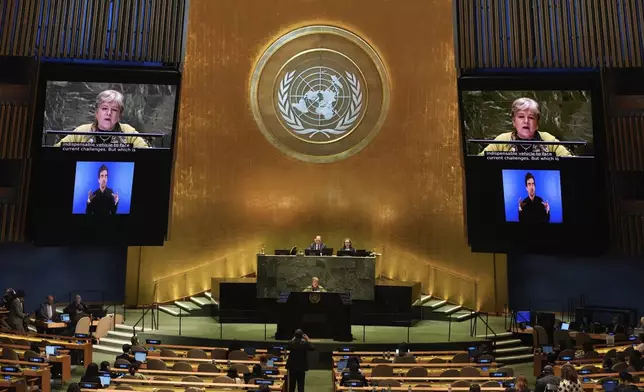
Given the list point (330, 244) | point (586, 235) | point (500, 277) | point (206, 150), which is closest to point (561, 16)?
point (586, 235)

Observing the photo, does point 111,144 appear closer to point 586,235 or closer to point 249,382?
point 249,382

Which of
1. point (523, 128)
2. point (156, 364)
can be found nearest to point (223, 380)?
point (156, 364)

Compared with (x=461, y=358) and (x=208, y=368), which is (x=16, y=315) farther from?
(x=461, y=358)

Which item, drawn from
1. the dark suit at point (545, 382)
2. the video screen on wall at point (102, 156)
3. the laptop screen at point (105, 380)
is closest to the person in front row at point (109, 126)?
the video screen on wall at point (102, 156)

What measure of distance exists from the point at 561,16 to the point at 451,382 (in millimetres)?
9514

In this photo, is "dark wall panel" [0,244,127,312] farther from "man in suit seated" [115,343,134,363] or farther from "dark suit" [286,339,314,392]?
"dark suit" [286,339,314,392]

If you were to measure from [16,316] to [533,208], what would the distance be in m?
10.4

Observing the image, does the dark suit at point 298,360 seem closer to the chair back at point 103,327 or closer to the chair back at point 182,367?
the chair back at point 182,367

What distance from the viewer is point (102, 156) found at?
16.2 m

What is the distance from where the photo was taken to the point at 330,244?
19.4 meters

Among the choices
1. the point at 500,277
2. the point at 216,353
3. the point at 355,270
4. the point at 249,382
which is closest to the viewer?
the point at 249,382

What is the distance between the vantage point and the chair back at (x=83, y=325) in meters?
14.9

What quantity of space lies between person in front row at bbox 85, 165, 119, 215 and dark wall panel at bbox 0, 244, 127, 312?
3.43 m

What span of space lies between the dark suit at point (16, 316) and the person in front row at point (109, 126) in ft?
11.5
